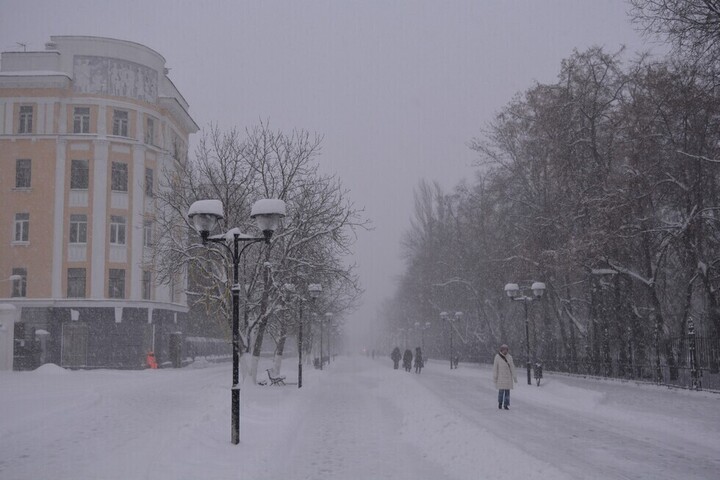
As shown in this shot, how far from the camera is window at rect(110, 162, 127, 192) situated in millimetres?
44531

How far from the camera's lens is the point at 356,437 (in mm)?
13156

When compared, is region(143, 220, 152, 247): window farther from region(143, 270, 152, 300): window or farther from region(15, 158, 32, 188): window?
region(15, 158, 32, 188): window

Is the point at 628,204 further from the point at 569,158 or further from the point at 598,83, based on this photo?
the point at 598,83

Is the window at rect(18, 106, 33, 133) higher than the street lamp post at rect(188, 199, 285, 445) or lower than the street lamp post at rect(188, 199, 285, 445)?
higher

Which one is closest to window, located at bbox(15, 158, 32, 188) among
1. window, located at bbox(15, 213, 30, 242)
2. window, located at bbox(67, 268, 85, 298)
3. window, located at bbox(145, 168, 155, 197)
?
window, located at bbox(15, 213, 30, 242)

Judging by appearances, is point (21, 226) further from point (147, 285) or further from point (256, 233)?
point (256, 233)

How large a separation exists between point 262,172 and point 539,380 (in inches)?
555

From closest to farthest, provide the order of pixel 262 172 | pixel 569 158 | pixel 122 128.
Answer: pixel 262 172 < pixel 569 158 < pixel 122 128

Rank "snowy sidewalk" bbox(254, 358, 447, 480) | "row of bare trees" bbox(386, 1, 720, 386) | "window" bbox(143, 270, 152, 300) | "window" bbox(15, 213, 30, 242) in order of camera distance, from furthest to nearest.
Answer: "window" bbox(143, 270, 152, 300) < "window" bbox(15, 213, 30, 242) < "row of bare trees" bbox(386, 1, 720, 386) < "snowy sidewalk" bbox(254, 358, 447, 480)

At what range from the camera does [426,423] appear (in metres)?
14.4

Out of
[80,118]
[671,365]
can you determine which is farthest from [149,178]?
[671,365]

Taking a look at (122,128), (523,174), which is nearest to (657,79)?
(523,174)

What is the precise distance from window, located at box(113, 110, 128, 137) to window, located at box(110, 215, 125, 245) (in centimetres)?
573

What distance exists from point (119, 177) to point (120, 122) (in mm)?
3773
